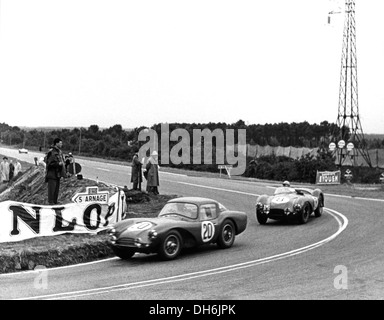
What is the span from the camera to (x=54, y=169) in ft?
50.3

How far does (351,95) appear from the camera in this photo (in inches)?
2035

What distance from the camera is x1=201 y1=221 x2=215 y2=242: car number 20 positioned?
12.7 metres

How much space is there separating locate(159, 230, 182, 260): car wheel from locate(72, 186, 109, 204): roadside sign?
134 inches

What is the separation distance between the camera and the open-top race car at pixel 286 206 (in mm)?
17500

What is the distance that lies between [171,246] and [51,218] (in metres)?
3.16

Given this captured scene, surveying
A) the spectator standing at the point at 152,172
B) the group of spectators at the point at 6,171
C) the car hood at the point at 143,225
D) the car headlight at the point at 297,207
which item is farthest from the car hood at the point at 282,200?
the group of spectators at the point at 6,171

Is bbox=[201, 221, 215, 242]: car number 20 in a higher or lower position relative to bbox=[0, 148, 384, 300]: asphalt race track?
higher

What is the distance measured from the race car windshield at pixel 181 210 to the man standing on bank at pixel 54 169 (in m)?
3.70

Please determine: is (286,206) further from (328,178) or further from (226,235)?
(328,178)

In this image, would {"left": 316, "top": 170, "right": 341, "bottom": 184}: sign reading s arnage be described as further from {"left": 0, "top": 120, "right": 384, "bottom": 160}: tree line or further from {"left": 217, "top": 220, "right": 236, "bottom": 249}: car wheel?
{"left": 0, "top": 120, "right": 384, "bottom": 160}: tree line

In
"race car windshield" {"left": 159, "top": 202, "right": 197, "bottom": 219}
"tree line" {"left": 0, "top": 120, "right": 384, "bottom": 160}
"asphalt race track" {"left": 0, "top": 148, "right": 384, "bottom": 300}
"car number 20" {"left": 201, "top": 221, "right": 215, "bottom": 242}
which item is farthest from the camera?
"tree line" {"left": 0, "top": 120, "right": 384, "bottom": 160}

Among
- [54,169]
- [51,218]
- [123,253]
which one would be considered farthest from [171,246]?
[54,169]

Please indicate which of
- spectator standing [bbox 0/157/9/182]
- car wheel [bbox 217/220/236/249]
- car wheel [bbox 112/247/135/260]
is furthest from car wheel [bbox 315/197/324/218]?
spectator standing [bbox 0/157/9/182]
